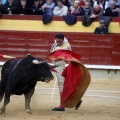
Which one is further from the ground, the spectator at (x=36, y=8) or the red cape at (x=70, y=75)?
the spectator at (x=36, y=8)

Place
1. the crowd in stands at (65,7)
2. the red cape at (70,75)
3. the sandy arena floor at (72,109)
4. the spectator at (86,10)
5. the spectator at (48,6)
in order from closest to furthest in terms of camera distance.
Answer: the sandy arena floor at (72,109)
the red cape at (70,75)
the crowd in stands at (65,7)
the spectator at (86,10)
the spectator at (48,6)

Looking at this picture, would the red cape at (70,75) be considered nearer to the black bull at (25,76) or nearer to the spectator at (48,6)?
the black bull at (25,76)

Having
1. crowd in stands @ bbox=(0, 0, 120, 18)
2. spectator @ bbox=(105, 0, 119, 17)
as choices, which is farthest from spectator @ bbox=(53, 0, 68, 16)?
spectator @ bbox=(105, 0, 119, 17)

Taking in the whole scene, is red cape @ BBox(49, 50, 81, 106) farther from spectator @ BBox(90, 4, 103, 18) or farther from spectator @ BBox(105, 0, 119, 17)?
spectator @ BBox(90, 4, 103, 18)

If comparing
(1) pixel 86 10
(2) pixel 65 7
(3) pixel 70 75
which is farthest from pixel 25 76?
(1) pixel 86 10

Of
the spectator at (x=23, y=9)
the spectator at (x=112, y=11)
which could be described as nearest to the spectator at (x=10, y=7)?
the spectator at (x=23, y=9)

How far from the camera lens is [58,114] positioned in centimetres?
825

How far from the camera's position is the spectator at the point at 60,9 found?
42.1 ft

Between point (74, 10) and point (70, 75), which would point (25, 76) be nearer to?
point (70, 75)

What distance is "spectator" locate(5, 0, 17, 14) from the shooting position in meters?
13.3

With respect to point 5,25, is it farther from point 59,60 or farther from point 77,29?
point 59,60

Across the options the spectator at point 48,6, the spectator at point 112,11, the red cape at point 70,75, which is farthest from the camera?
the spectator at point 48,6

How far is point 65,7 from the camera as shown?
13086 mm

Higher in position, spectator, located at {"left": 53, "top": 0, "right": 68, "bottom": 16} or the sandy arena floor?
spectator, located at {"left": 53, "top": 0, "right": 68, "bottom": 16}
